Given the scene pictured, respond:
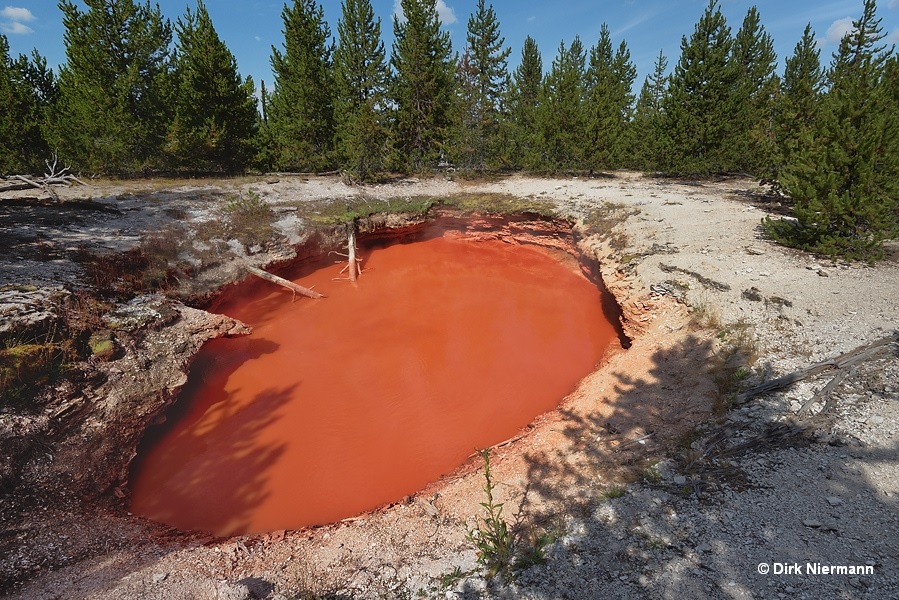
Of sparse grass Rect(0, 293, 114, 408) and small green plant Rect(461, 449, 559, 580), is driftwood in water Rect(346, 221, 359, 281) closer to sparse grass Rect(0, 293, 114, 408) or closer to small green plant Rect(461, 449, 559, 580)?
sparse grass Rect(0, 293, 114, 408)

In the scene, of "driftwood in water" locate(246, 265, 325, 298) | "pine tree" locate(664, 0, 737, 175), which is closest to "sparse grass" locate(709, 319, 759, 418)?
"driftwood in water" locate(246, 265, 325, 298)

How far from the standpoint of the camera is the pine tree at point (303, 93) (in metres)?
23.8

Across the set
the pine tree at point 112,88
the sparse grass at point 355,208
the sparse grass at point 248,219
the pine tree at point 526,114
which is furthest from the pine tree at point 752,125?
the pine tree at point 112,88

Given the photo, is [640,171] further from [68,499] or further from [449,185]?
[68,499]

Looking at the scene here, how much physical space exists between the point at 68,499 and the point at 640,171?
33.7 meters

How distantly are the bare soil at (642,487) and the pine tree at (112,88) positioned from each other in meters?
11.5

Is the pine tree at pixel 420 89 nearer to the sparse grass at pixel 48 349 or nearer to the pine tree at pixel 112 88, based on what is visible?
the pine tree at pixel 112 88

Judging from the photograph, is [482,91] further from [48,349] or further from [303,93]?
[48,349]

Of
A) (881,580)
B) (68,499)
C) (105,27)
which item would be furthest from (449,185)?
(881,580)

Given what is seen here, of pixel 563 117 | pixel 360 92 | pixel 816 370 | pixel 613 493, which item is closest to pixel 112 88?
pixel 360 92

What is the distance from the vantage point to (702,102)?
73.5 feet

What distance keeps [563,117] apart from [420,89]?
8729 millimetres

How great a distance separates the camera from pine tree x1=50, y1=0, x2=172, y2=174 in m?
19.5

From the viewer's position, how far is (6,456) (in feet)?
20.8
